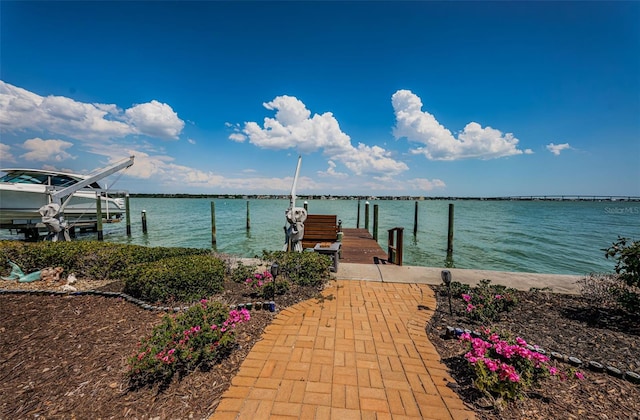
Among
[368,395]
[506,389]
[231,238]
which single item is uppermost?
[506,389]

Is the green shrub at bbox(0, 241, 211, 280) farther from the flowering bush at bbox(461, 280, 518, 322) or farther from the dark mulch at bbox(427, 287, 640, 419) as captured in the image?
the flowering bush at bbox(461, 280, 518, 322)

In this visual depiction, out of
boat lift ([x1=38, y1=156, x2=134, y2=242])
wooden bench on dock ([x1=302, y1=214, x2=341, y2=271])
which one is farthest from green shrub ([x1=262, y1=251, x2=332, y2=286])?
boat lift ([x1=38, y1=156, x2=134, y2=242])

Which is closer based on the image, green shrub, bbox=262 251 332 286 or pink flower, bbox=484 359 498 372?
pink flower, bbox=484 359 498 372

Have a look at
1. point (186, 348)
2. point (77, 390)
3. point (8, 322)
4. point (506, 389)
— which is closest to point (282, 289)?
point (186, 348)

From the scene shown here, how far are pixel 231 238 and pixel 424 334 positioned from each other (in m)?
18.0

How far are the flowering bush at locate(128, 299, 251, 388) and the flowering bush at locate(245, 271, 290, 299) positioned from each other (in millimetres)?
1436

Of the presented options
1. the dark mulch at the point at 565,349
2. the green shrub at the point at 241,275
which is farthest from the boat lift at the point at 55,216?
the dark mulch at the point at 565,349

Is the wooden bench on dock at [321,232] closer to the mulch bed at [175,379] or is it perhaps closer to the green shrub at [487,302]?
the mulch bed at [175,379]

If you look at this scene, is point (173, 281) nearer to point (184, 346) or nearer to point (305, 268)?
point (184, 346)

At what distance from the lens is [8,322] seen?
12.5ft

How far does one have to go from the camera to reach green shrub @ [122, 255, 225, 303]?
15.2 feet

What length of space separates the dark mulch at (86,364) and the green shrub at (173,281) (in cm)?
36

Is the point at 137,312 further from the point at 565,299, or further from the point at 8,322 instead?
the point at 565,299

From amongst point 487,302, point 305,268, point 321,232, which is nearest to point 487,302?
point 487,302
